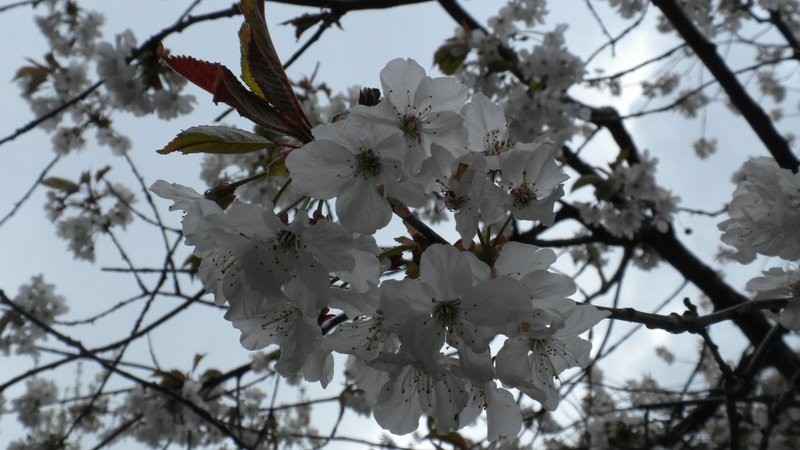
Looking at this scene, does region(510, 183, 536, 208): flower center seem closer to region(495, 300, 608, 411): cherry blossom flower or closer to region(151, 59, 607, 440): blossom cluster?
region(151, 59, 607, 440): blossom cluster

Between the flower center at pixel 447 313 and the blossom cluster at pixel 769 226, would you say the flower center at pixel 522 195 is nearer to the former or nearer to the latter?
the flower center at pixel 447 313

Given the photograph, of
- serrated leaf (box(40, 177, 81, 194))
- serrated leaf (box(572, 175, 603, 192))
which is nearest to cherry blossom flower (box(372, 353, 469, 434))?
serrated leaf (box(572, 175, 603, 192))

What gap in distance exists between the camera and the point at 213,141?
1.02m

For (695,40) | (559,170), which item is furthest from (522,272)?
(695,40)

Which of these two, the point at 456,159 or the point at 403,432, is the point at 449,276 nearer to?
the point at 456,159

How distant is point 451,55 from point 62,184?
94.7 inches

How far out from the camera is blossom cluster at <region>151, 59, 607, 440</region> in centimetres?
91

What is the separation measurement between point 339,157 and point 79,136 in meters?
3.68

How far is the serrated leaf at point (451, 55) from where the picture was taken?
341cm

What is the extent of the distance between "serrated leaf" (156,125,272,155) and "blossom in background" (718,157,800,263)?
1.05 metres

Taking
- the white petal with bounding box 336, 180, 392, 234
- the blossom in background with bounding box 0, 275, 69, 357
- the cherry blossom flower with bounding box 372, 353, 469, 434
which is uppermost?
the blossom in background with bounding box 0, 275, 69, 357

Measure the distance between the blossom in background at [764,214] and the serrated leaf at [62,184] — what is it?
345cm

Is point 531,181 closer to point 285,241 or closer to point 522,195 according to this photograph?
point 522,195

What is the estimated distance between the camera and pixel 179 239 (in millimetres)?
2625
